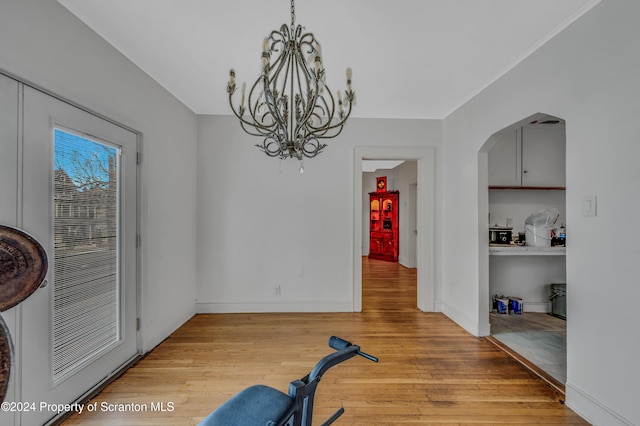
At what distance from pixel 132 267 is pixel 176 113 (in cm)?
172

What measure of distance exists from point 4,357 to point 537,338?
377 cm

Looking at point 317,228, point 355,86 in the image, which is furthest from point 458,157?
point 317,228

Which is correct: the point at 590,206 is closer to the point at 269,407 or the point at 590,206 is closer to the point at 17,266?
the point at 269,407

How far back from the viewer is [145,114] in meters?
2.37

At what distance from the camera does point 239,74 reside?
2391 mm

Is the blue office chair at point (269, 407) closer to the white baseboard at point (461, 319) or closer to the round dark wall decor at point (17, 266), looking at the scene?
the round dark wall decor at point (17, 266)

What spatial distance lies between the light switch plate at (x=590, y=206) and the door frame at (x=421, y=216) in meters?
1.79

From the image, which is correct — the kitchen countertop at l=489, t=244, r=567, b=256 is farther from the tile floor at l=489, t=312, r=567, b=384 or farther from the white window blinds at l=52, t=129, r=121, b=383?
the white window blinds at l=52, t=129, r=121, b=383

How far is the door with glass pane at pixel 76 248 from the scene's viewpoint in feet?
4.78

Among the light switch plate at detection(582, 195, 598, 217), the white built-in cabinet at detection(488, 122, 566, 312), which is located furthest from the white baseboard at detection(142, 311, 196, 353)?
the white built-in cabinet at detection(488, 122, 566, 312)

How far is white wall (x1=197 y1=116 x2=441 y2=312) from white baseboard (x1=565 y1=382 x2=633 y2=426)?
82.3 inches

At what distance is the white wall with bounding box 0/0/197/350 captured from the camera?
55.9 inches

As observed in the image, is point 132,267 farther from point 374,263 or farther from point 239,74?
point 374,263

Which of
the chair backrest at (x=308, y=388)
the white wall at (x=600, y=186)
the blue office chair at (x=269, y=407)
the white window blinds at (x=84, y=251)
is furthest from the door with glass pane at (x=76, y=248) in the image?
the white wall at (x=600, y=186)
